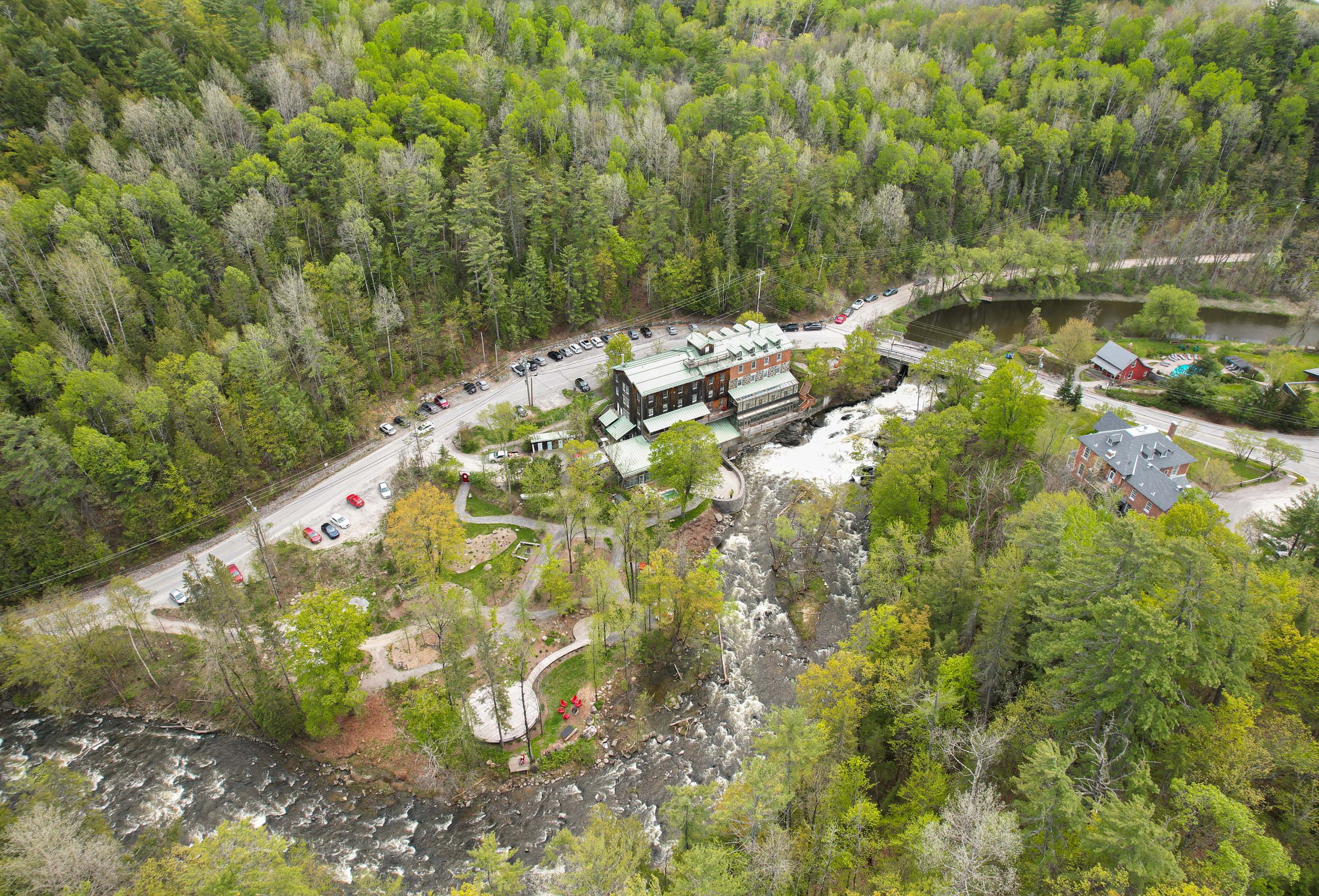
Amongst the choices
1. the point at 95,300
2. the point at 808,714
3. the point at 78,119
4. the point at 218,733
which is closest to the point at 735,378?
the point at 808,714

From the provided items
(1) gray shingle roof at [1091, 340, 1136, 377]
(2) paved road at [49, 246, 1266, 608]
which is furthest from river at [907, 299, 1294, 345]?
(2) paved road at [49, 246, 1266, 608]

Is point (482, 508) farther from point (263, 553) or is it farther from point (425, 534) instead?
point (263, 553)

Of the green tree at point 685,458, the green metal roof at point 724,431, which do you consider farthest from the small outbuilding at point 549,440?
the green metal roof at point 724,431

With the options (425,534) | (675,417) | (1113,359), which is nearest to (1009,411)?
(675,417)

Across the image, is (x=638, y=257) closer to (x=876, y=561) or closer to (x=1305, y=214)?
(x=876, y=561)

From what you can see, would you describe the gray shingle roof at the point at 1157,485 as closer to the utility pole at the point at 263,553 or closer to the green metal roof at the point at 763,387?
the green metal roof at the point at 763,387
